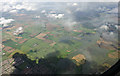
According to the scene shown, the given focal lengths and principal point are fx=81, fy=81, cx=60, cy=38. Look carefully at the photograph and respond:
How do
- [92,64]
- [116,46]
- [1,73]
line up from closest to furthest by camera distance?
[1,73], [92,64], [116,46]

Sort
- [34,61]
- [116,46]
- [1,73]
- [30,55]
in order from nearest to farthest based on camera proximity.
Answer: [1,73] < [34,61] < [30,55] < [116,46]

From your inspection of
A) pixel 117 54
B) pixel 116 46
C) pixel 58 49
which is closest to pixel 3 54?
pixel 58 49

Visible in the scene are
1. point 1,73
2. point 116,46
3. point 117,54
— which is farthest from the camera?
point 116,46

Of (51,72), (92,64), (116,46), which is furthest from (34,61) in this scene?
Answer: (116,46)

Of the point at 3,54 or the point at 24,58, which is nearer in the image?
the point at 24,58

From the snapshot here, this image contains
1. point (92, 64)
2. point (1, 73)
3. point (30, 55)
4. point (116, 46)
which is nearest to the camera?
point (1, 73)

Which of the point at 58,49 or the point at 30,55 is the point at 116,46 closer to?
the point at 58,49

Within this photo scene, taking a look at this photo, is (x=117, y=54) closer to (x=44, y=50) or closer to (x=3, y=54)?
(x=44, y=50)

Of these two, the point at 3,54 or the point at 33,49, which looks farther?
the point at 33,49

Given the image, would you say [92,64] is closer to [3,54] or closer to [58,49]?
[58,49]
